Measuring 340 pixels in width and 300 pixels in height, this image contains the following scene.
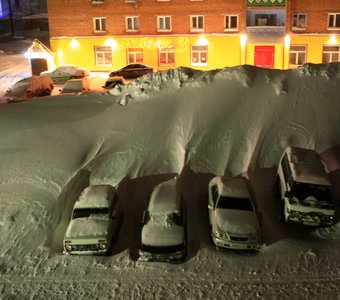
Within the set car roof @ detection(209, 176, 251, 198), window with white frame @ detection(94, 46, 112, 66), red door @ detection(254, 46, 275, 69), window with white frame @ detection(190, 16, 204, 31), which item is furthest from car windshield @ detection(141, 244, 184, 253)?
window with white frame @ detection(94, 46, 112, 66)

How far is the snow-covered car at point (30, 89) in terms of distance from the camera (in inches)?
1240

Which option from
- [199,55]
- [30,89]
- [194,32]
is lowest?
[30,89]

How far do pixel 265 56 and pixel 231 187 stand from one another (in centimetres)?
2462

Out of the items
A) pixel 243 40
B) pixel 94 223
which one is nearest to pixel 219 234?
pixel 94 223

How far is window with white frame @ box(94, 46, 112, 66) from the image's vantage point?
132ft

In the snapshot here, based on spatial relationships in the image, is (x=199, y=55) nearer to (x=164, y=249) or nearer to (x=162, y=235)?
(x=162, y=235)

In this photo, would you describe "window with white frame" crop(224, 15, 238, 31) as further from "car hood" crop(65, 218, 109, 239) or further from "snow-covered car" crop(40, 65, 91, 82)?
"car hood" crop(65, 218, 109, 239)

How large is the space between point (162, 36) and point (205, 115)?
825 inches

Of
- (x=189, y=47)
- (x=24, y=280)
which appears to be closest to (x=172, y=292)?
(x=24, y=280)

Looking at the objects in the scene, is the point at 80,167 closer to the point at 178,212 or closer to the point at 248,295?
the point at 178,212

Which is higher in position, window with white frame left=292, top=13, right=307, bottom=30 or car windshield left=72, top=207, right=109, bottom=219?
window with white frame left=292, top=13, right=307, bottom=30

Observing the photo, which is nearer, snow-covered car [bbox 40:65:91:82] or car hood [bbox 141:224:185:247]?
car hood [bbox 141:224:185:247]

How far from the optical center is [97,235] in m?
13.5

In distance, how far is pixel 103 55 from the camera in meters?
40.3
